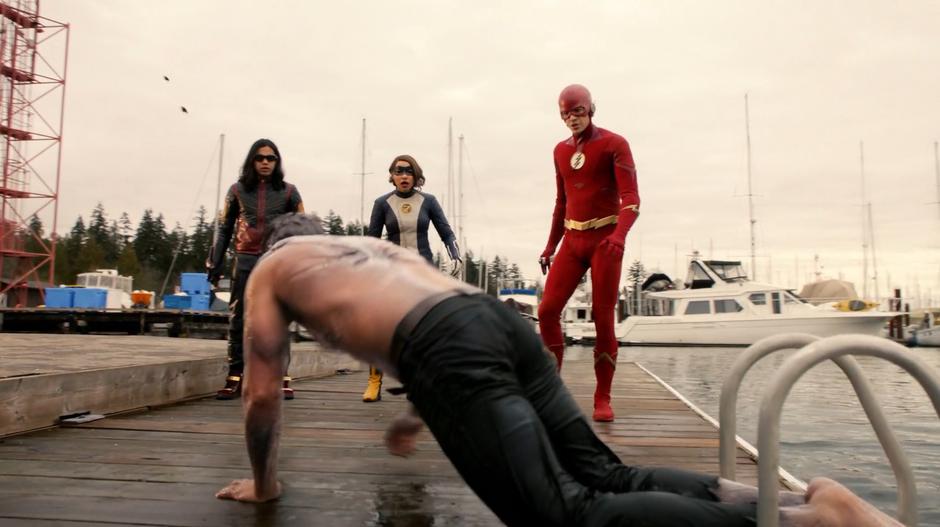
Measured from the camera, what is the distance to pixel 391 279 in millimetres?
1826

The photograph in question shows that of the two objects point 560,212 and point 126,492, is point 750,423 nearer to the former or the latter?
point 560,212

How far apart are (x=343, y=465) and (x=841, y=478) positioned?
345cm

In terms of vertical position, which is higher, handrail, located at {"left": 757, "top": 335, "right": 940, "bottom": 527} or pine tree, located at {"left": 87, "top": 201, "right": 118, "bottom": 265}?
pine tree, located at {"left": 87, "top": 201, "right": 118, "bottom": 265}

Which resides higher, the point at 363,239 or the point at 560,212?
the point at 560,212

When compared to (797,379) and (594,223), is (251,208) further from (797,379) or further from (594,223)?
(797,379)

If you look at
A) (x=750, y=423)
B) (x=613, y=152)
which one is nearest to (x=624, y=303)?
(x=750, y=423)

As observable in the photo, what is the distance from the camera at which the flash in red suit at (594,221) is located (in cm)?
458

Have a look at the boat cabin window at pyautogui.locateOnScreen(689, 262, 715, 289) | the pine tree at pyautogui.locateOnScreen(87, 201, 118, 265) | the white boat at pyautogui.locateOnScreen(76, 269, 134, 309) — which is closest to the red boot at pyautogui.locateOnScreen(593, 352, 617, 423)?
the boat cabin window at pyautogui.locateOnScreen(689, 262, 715, 289)

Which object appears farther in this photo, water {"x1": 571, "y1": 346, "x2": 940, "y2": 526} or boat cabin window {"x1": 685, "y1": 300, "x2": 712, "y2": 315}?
boat cabin window {"x1": 685, "y1": 300, "x2": 712, "y2": 315}

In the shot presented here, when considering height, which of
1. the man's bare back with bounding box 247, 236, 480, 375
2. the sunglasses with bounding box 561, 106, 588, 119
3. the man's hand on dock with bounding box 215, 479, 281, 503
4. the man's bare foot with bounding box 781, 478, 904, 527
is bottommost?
the man's hand on dock with bounding box 215, 479, 281, 503

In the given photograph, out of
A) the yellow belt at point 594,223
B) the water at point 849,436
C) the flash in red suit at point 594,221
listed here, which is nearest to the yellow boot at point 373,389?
the flash in red suit at point 594,221

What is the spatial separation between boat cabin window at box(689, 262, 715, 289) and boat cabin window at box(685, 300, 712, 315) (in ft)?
3.30

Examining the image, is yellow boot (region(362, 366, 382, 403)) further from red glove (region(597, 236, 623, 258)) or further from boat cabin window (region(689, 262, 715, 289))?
boat cabin window (region(689, 262, 715, 289))

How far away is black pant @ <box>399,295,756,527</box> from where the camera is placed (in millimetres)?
1551
